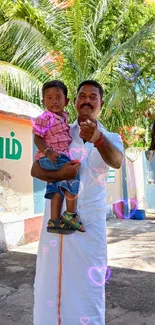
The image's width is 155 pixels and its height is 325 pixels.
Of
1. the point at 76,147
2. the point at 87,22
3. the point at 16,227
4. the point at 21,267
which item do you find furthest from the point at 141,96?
the point at 76,147

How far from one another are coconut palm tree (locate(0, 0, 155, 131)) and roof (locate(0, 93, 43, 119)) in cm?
169

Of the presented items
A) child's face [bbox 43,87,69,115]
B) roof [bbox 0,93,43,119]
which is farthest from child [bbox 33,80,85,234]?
roof [bbox 0,93,43,119]

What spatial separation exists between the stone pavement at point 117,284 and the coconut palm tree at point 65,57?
308 centimetres

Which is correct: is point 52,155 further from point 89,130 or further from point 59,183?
point 89,130

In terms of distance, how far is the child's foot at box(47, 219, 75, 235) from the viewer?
1.60 metres

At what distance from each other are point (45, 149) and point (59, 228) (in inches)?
15.5

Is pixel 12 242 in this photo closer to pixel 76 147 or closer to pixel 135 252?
pixel 135 252

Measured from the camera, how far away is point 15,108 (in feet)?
17.0

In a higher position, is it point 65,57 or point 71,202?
point 65,57

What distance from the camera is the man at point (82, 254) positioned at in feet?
5.17
